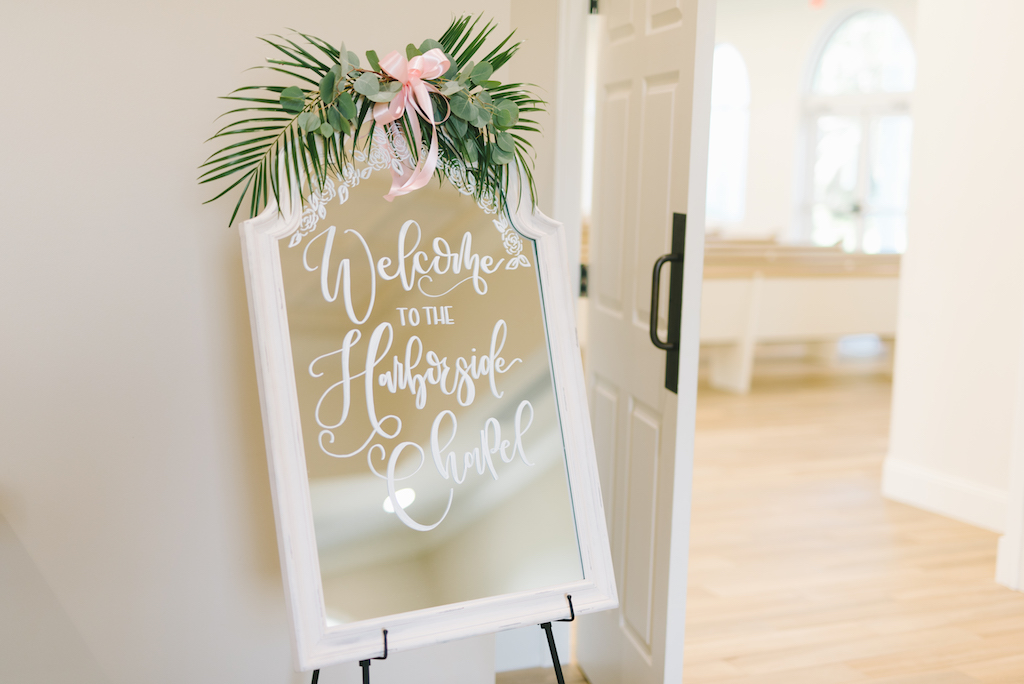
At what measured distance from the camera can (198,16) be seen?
1.72 meters

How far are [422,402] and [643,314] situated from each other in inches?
30.6

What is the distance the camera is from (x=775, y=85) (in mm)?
10672

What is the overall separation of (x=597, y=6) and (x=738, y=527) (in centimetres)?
214

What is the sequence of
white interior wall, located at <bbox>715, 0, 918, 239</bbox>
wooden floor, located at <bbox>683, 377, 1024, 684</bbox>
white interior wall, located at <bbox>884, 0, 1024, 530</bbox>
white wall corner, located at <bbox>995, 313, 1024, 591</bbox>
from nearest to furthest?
wooden floor, located at <bbox>683, 377, 1024, 684</bbox>
white wall corner, located at <bbox>995, 313, 1024, 591</bbox>
white interior wall, located at <bbox>884, 0, 1024, 530</bbox>
white interior wall, located at <bbox>715, 0, 918, 239</bbox>

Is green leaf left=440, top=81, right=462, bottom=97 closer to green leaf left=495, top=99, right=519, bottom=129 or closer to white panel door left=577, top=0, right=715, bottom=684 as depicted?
green leaf left=495, top=99, right=519, bottom=129

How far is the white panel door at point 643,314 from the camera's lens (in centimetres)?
188

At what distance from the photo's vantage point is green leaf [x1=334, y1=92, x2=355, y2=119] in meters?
1.45

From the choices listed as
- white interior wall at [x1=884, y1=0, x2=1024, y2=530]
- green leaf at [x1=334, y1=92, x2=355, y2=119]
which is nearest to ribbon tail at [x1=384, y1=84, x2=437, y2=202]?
green leaf at [x1=334, y1=92, x2=355, y2=119]

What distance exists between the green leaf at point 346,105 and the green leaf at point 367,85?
21 millimetres

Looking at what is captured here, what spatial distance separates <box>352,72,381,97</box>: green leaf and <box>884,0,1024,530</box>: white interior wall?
2.84 m

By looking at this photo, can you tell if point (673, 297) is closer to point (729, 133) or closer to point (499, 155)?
point (499, 155)

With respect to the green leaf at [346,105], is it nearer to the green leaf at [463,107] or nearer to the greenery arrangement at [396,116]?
the greenery arrangement at [396,116]

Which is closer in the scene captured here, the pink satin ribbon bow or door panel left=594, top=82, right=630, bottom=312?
the pink satin ribbon bow

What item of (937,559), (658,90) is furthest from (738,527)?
(658,90)
